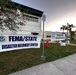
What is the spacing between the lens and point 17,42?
33.2 feet

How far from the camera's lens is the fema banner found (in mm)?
9227

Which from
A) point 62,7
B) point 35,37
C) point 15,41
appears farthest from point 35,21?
point 15,41

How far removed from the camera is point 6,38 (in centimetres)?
941

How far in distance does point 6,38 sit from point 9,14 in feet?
9.12

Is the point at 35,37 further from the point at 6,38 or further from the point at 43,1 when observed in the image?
the point at 43,1

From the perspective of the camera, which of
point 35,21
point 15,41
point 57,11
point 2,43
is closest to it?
point 2,43

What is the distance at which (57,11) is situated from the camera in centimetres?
2233

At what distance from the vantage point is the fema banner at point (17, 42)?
923 centimetres

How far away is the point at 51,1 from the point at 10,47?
A: 12.8m

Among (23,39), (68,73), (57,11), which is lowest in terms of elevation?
(68,73)

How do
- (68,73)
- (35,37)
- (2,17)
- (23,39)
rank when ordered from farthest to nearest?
(35,37) < (23,39) < (2,17) < (68,73)

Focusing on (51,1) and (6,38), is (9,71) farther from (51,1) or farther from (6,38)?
(51,1)

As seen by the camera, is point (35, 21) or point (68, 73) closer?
point (68, 73)

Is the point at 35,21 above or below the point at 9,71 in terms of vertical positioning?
above
